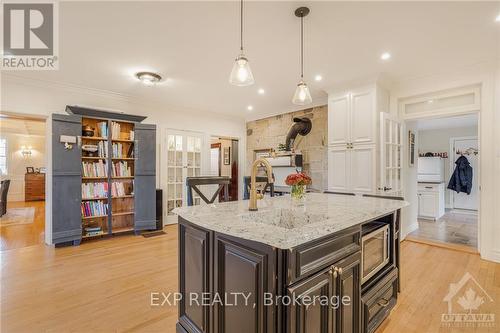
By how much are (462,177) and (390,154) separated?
4.68 m

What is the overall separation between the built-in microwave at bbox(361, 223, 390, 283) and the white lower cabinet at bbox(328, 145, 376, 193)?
1801 mm

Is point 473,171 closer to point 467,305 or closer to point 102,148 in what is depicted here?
point 467,305

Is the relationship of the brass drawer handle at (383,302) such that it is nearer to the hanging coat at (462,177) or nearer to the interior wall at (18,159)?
the hanging coat at (462,177)

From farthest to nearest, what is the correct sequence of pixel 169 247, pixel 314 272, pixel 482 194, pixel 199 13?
1. pixel 169 247
2. pixel 482 194
3. pixel 199 13
4. pixel 314 272

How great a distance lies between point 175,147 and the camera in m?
5.36

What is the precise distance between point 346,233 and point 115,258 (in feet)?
10.5

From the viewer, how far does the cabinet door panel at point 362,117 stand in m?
3.61

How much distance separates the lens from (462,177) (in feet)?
21.4

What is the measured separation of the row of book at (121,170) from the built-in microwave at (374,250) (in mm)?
4230

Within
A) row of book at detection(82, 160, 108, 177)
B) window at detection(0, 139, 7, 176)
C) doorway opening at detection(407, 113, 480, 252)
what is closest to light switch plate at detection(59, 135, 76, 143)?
row of book at detection(82, 160, 108, 177)

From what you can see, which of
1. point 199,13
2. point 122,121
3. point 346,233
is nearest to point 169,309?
point 346,233

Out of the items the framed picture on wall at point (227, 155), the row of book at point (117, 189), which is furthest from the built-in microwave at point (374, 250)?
the framed picture on wall at point (227, 155)

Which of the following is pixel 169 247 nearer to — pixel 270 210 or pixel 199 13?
pixel 270 210

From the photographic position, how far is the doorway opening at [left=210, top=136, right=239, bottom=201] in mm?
6660
